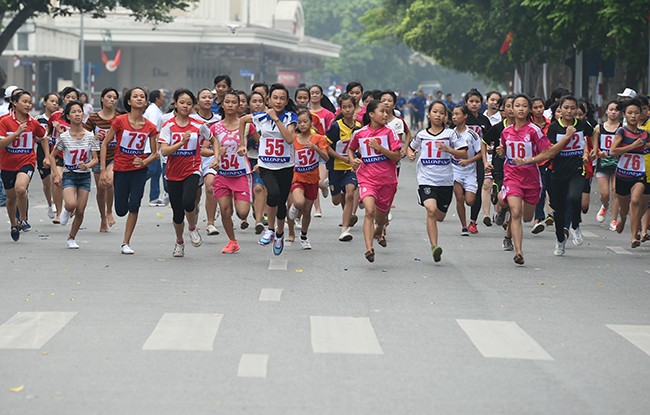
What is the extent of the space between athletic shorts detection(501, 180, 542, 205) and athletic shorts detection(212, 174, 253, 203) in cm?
274

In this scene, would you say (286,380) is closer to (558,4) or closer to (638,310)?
(638,310)

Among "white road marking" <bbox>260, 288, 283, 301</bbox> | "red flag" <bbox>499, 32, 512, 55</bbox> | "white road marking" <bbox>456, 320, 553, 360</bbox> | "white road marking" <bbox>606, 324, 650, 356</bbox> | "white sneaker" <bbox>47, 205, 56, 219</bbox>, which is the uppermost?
"red flag" <bbox>499, 32, 512, 55</bbox>

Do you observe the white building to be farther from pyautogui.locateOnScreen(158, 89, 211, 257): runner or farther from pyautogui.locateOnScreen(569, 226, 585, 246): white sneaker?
pyautogui.locateOnScreen(158, 89, 211, 257): runner

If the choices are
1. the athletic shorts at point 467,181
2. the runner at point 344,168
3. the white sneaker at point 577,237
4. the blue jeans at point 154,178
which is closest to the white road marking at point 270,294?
the runner at point 344,168

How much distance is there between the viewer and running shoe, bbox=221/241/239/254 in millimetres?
15461

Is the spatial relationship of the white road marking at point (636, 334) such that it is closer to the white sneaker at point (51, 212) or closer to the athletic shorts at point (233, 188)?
the athletic shorts at point (233, 188)

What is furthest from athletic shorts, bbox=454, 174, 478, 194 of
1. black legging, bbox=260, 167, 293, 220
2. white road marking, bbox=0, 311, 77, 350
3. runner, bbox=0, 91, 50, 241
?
white road marking, bbox=0, 311, 77, 350

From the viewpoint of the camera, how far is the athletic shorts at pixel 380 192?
48.2ft

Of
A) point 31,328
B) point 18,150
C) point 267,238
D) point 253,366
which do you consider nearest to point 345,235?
point 267,238

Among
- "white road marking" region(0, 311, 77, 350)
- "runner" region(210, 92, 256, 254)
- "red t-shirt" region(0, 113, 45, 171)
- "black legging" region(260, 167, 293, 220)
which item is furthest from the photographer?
"red t-shirt" region(0, 113, 45, 171)

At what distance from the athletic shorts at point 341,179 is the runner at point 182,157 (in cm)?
243

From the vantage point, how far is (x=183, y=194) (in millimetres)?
14828

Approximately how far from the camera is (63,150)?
658 inches

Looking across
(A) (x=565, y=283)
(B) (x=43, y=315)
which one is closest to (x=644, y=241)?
(A) (x=565, y=283)
